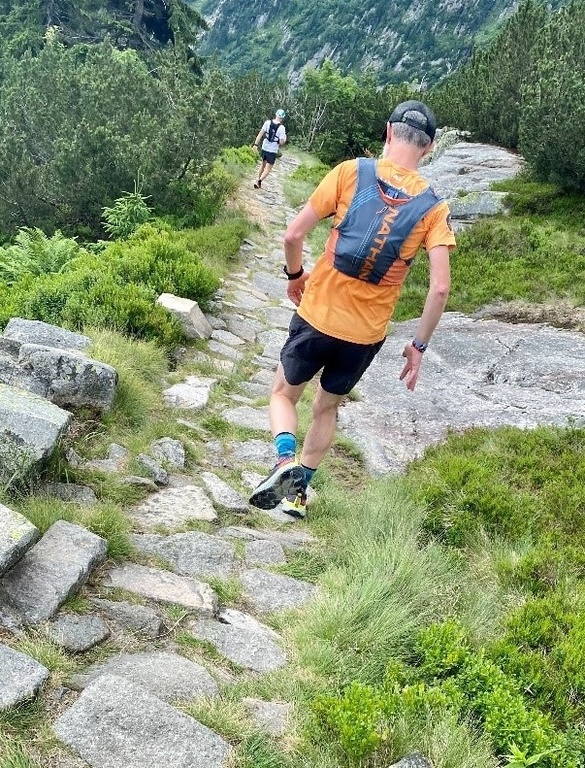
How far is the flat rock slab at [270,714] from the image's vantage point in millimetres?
2301

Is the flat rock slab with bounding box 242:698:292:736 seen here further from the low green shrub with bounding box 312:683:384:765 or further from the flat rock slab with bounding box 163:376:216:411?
the flat rock slab with bounding box 163:376:216:411

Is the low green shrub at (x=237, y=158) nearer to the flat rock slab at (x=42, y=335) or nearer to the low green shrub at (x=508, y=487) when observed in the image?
the flat rock slab at (x=42, y=335)

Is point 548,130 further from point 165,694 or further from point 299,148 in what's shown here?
point 299,148

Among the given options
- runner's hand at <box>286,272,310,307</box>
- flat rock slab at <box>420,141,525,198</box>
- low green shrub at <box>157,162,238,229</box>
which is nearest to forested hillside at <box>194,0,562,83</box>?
flat rock slab at <box>420,141,525,198</box>

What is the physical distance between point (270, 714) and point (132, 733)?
1.74ft

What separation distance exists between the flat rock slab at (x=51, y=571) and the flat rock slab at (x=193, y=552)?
0.38m

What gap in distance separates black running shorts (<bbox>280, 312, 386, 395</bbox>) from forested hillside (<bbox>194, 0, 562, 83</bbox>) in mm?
120732

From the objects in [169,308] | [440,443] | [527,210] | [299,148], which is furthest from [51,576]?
[299,148]

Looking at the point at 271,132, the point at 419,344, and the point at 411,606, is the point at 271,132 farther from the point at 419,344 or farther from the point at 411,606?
the point at 411,606

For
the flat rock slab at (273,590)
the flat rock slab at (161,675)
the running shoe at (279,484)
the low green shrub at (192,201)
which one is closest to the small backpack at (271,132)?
the low green shrub at (192,201)

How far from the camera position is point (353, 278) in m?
3.46

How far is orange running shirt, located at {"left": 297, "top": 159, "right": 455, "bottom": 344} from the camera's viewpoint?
3.35 metres

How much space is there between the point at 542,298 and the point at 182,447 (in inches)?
218

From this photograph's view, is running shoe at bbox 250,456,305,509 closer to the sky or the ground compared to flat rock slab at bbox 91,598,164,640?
closer to the sky
